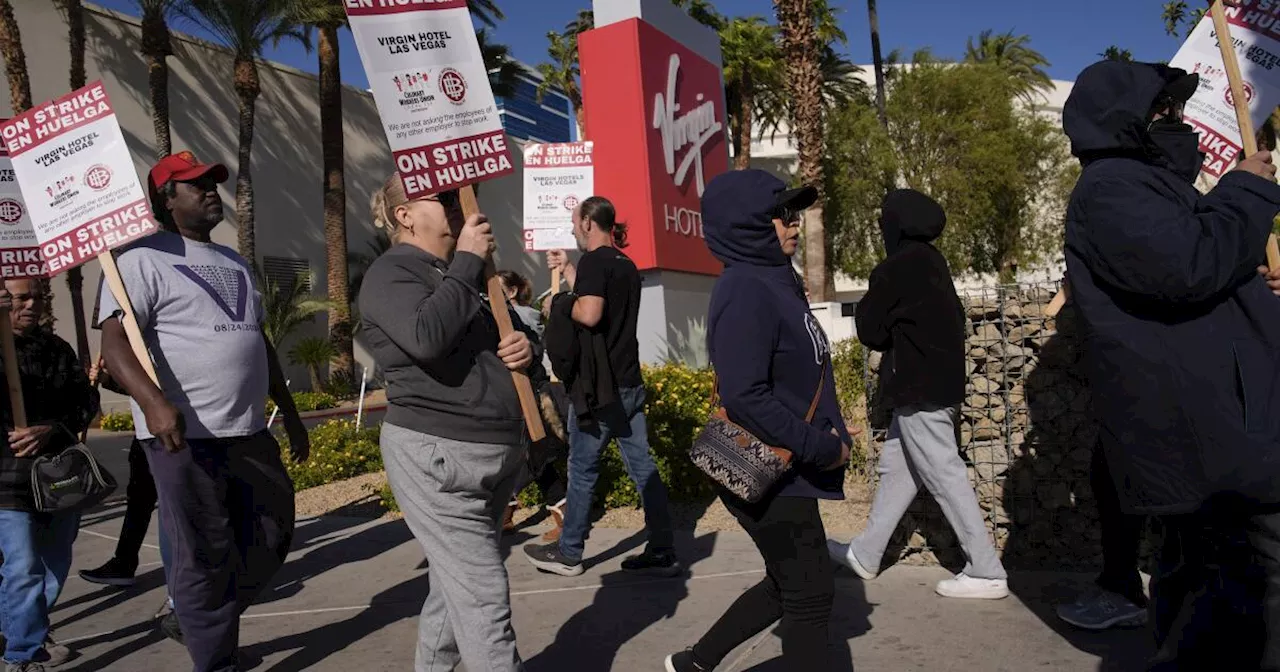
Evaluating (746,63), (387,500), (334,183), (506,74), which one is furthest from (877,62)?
(387,500)

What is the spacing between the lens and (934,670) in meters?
3.58

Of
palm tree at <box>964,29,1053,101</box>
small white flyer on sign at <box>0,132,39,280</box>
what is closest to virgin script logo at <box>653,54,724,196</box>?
small white flyer on sign at <box>0,132,39,280</box>

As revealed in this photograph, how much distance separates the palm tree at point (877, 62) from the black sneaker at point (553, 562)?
27.2 m

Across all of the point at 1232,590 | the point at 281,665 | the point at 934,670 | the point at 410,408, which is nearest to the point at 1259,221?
the point at 1232,590

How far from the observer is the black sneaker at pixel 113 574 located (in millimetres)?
5496

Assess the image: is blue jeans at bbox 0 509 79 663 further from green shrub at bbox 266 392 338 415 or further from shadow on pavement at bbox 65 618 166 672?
green shrub at bbox 266 392 338 415

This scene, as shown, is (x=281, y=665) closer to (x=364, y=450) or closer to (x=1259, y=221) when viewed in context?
(x=1259, y=221)

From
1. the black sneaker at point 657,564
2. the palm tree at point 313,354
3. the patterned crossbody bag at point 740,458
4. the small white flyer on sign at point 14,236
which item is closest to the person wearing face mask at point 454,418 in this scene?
the patterned crossbody bag at point 740,458

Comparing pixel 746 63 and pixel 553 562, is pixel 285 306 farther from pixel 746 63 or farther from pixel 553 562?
pixel 553 562

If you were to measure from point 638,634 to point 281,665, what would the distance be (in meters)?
1.48

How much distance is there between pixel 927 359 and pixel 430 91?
227cm

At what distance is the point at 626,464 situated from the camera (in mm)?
5055

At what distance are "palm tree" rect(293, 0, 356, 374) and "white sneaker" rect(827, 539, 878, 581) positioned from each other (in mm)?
19752

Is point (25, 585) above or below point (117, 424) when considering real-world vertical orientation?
above
